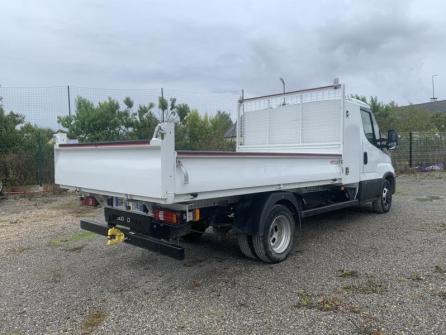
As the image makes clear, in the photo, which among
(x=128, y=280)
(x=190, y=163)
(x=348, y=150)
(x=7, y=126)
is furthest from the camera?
(x=7, y=126)

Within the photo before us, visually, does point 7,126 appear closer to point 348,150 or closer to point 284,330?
point 348,150

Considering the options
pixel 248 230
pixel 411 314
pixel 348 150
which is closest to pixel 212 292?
pixel 248 230

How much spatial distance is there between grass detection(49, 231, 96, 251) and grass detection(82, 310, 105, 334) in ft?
8.60

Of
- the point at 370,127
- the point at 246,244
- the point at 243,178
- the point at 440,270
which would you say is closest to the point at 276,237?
the point at 246,244

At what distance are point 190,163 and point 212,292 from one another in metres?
1.54

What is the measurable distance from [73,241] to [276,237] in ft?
11.8

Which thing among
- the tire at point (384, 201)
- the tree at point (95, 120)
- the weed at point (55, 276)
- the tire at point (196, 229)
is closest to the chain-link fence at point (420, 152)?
the tire at point (384, 201)

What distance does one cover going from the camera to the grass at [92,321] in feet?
12.1

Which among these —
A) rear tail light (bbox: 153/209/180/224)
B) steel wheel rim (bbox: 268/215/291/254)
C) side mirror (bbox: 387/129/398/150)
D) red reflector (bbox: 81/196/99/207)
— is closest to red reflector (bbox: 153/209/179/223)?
rear tail light (bbox: 153/209/180/224)

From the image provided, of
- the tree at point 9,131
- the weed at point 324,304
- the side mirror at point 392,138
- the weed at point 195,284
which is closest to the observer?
the weed at point 324,304

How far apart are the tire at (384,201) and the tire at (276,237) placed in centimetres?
392

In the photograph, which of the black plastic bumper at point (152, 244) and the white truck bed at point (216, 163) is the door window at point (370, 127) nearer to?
the white truck bed at point (216, 163)

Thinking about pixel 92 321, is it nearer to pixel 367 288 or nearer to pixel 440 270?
pixel 367 288

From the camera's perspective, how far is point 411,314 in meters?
3.83
